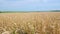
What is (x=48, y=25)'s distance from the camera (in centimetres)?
145

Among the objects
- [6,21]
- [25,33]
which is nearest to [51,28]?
[25,33]

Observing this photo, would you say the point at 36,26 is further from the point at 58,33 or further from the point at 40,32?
the point at 58,33

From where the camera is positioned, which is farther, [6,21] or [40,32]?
[6,21]

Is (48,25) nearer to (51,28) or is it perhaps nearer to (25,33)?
(51,28)

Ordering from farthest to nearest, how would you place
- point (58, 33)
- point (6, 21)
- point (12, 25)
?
1. point (6, 21)
2. point (12, 25)
3. point (58, 33)

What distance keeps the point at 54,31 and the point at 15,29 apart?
298 mm

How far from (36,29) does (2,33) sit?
26 centimetres

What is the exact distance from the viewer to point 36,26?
1.46 m

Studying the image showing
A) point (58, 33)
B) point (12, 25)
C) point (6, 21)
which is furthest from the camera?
point (6, 21)

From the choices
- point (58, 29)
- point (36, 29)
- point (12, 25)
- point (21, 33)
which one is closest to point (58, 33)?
point (58, 29)

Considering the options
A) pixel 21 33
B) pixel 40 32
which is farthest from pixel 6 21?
pixel 40 32

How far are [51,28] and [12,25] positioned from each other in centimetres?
33

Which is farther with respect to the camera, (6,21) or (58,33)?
(6,21)

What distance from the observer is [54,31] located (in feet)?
4.57
